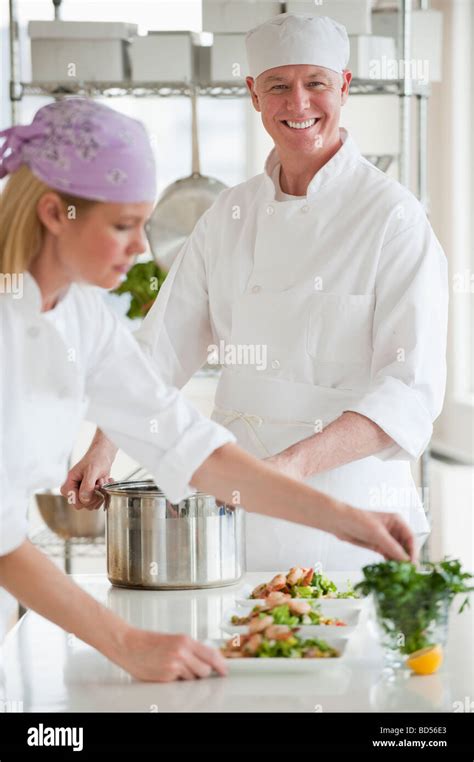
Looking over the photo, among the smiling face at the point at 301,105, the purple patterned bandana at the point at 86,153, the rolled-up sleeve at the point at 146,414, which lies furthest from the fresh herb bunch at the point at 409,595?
the smiling face at the point at 301,105

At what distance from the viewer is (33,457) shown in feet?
3.63

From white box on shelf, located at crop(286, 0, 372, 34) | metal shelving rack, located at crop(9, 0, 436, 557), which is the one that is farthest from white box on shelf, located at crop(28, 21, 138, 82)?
white box on shelf, located at crop(286, 0, 372, 34)

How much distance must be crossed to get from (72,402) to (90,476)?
21.1 inches

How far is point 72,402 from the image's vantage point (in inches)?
45.0

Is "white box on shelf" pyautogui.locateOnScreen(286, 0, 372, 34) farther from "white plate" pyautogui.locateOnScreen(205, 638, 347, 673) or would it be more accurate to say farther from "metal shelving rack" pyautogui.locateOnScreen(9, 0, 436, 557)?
"white plate" pyautogui.locateOnScreen(205, 638, 347, 673)

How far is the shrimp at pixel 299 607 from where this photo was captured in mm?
1237

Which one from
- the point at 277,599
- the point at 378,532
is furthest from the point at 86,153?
the point at 277,599

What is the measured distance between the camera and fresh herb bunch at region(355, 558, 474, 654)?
43.2 inches

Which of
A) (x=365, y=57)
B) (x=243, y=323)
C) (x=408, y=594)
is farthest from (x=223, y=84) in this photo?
(x=408, y=594)

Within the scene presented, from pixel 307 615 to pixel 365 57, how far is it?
6.53ft

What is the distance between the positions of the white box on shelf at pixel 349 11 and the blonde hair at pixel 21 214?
1.93 metres

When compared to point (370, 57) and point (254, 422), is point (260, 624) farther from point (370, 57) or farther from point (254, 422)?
point (370, 57)

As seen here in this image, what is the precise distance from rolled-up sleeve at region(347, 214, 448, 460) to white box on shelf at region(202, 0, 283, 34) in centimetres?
130
